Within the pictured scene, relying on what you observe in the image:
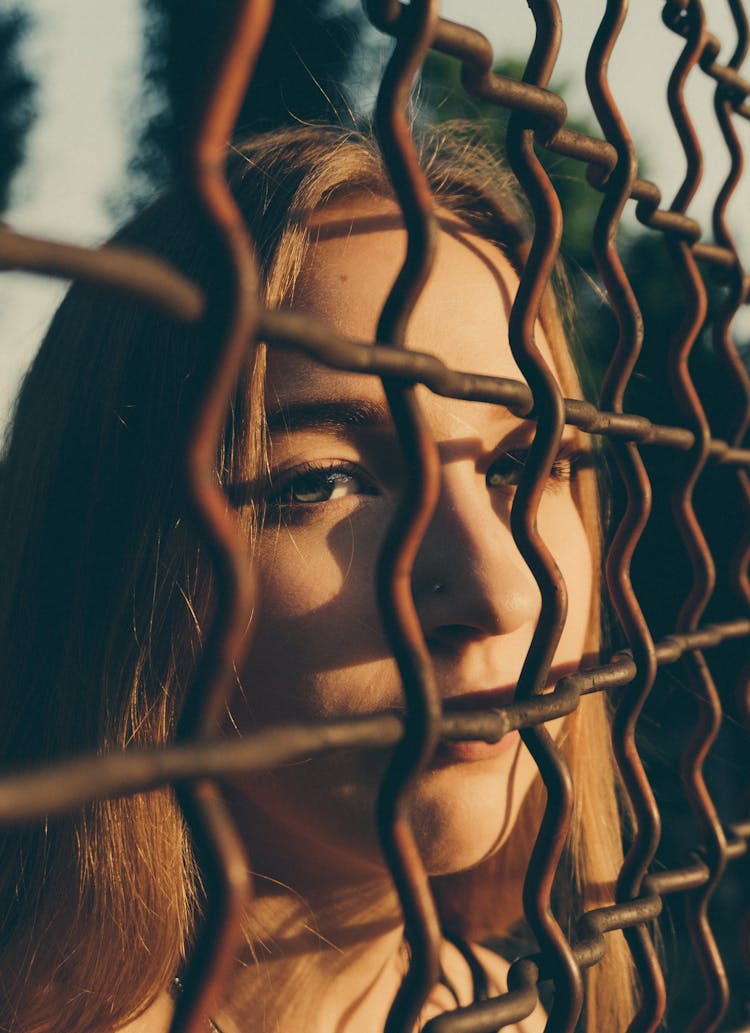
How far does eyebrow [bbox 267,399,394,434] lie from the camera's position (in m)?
0.73

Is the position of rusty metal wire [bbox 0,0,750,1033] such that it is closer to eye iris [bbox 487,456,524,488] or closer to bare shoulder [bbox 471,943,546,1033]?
eye iris [bbox 487,456,524,488]

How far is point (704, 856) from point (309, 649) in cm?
31

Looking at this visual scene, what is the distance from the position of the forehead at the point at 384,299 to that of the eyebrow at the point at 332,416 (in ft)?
0.03

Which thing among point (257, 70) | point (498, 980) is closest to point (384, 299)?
point (498, 980)

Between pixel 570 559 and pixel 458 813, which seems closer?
pixel 458 813

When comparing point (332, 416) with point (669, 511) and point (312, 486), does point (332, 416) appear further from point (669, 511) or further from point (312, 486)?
point (669, 511)

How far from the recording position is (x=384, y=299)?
71 cm

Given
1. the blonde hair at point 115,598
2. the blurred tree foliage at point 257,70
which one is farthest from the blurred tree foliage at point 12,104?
the blonde hair at point 115,598

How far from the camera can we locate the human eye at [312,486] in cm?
75

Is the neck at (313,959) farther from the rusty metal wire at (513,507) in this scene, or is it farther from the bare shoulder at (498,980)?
the rusty metal wire at (513,507)

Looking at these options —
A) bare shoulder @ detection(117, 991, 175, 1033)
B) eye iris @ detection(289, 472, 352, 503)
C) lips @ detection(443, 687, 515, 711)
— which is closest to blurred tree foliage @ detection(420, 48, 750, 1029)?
lips @ detection(443, 687, 515, 711)

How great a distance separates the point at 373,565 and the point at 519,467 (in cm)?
20

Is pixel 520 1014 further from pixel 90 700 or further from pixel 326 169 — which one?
pixel 326 169

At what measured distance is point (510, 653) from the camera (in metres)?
0.69
